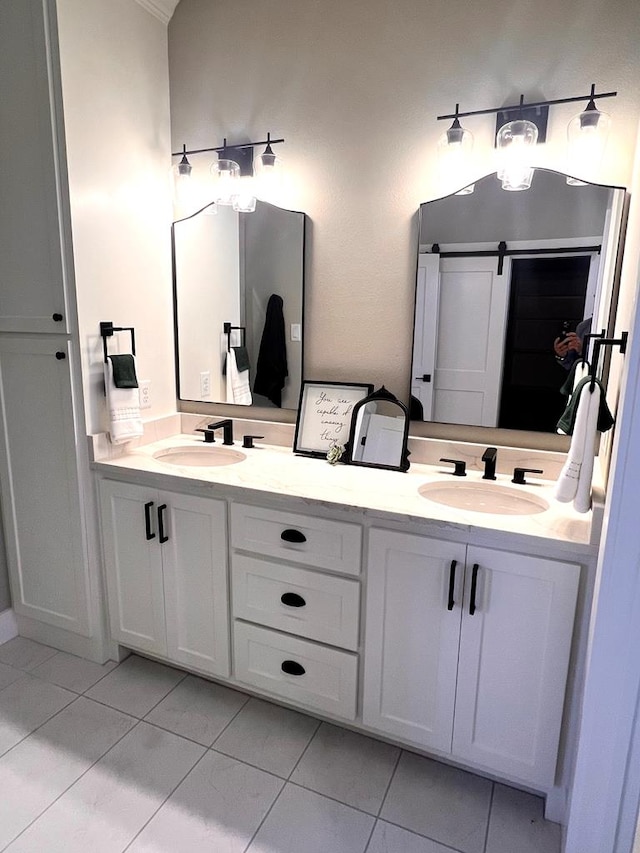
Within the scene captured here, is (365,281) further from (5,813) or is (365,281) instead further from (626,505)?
(5,813)

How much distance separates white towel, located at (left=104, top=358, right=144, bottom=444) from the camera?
1952mm

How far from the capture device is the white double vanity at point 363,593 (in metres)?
1.42

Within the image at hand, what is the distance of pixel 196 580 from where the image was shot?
6.16 feet

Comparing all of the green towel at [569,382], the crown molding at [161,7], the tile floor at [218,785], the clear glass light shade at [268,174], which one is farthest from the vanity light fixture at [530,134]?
the tile floor at [218,785]

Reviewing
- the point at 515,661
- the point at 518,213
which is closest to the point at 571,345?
the point at 518,213

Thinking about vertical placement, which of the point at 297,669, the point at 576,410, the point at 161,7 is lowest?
the point at 297,669

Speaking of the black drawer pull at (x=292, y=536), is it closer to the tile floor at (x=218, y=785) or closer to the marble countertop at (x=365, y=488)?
the marble countertop at (x=365, y=488)

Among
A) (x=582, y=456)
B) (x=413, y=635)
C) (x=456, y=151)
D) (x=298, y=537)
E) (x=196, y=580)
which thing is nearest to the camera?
(x=582, y=456)

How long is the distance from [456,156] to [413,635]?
62.0 inches

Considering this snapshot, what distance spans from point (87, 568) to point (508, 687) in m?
1.58

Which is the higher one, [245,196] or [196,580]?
[245,196]

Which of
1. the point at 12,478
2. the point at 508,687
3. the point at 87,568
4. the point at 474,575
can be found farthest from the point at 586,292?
the point at 12,478

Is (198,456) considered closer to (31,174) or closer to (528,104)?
(31,174)

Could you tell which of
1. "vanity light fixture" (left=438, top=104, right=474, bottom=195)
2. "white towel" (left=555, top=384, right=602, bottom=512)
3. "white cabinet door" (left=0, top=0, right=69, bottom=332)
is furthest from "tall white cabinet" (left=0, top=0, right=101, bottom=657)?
"white towel" (left=555, top=384, right=602, bottom=512)
